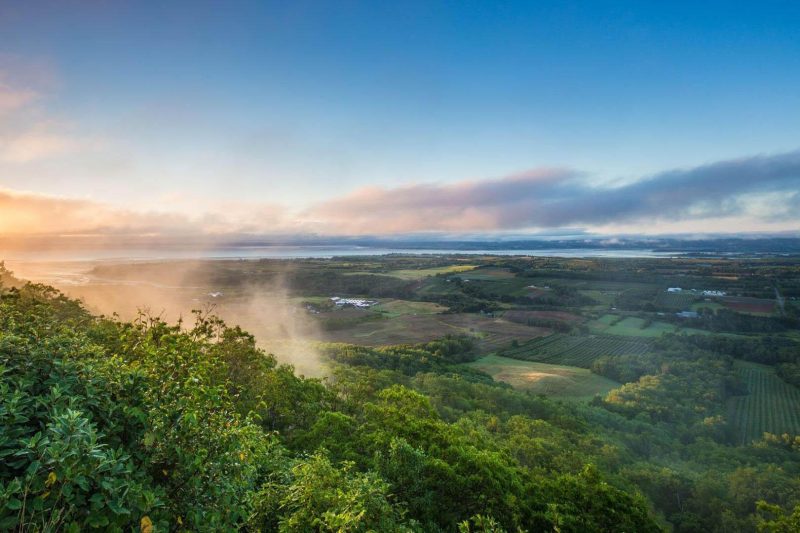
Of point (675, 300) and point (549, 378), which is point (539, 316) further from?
point (675, 300)

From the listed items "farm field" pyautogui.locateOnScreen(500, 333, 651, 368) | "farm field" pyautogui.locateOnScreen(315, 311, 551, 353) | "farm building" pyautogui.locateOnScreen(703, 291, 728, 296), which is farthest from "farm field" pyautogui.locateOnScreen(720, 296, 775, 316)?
"farm field" pyautogui.locateOnScreen(315, 311, 551, 353)

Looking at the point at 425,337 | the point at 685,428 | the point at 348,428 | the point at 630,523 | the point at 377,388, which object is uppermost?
the point at 348,428

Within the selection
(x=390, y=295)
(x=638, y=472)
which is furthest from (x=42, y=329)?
(x=390, y=295)

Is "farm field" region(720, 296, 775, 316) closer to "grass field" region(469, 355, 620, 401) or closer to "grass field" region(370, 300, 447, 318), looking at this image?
"grass field" region(469, 355, 620, 401)

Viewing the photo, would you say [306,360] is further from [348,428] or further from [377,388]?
[348,428]

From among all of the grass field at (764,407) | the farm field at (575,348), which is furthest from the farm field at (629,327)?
the grass field at (764,407)

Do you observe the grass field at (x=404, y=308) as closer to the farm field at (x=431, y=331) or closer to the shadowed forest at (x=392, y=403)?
the shadowed forest at (x=392, y=403)
